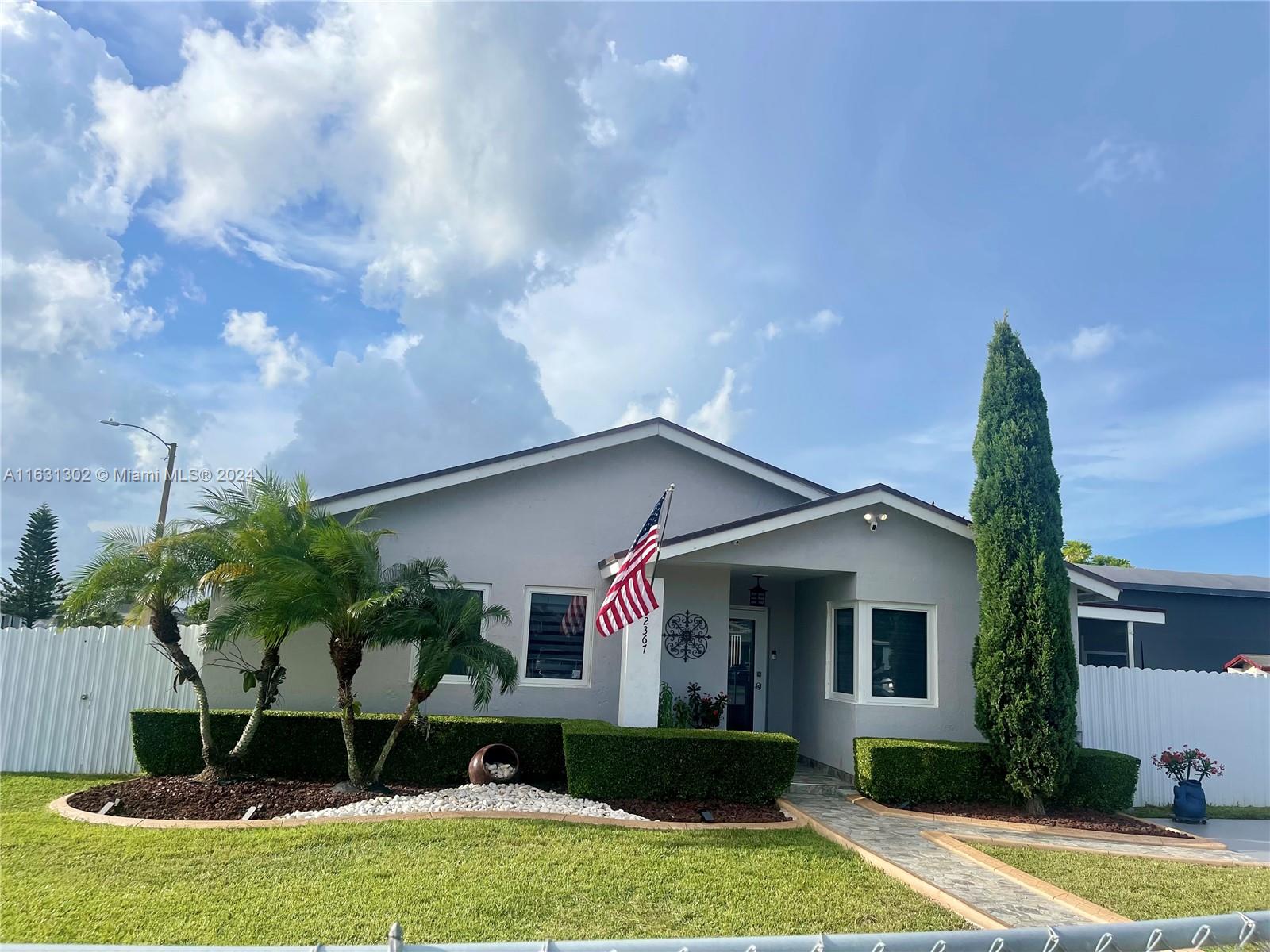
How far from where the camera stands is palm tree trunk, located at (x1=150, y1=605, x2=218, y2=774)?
9.94 metres

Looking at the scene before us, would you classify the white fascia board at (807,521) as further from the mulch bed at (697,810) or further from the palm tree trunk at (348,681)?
the palm tree trunk at (348,681)

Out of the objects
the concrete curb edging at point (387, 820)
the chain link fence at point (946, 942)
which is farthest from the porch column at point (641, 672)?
the chain link fence at point (946, 942)

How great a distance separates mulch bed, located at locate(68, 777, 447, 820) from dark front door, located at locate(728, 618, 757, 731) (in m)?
5.79

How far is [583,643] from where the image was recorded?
12258mm

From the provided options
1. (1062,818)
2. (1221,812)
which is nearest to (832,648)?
(1062,818)

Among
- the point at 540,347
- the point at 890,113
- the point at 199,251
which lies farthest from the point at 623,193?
the point at 199,251

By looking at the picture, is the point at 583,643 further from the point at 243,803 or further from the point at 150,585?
the point at 150,585

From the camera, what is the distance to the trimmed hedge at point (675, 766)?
953 centimetres

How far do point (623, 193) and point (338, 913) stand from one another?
11.8 metres

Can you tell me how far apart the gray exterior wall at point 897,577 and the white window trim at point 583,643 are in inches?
65.5

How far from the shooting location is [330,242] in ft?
44.2

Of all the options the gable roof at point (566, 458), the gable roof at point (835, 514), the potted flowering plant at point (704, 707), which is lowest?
the potted flowering plant at point (704, 707)

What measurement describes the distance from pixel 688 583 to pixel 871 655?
119 inches

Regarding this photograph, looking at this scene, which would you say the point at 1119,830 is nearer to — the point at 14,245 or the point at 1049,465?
the point at 1049,465
